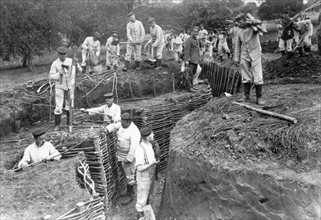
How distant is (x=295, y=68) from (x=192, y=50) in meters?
3.34

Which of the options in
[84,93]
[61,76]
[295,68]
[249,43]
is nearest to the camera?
[249,43]

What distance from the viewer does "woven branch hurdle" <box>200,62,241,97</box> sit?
9789 mm

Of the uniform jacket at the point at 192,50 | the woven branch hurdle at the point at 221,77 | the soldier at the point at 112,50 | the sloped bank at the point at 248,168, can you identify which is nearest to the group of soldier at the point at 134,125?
the sloped bank at the point at 248,168

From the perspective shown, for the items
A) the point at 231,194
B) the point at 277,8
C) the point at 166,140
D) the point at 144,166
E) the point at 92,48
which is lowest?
the point at 166,140

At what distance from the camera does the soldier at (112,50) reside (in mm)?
11430

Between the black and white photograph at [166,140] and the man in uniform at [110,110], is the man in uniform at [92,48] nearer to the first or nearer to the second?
the black and white photograph at [166,140]

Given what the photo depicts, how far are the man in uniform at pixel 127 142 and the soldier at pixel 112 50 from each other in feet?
18.3

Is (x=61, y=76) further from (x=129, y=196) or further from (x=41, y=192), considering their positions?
(x=41, y=192)

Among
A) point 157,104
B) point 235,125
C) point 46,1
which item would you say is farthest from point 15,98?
point 46,1

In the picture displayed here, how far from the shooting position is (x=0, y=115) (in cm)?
711

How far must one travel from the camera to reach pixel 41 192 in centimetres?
438

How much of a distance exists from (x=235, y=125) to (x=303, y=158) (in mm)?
1197

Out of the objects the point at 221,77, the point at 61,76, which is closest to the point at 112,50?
the point at 221,77

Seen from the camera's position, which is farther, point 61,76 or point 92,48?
point 92,48
